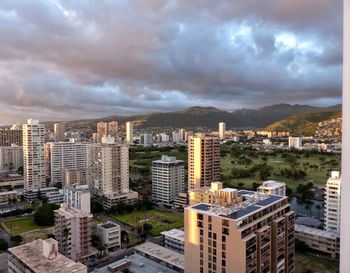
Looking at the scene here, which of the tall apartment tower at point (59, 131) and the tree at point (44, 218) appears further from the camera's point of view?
the tall apartment tower at point (59, 131)

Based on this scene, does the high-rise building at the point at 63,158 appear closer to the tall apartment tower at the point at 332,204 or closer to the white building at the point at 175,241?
the white building at the point at 175,241

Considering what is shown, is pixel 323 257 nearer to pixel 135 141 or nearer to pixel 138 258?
pixel 138 258

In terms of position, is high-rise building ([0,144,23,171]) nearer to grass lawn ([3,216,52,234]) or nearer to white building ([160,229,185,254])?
grass lawn ([3,216,52,234])

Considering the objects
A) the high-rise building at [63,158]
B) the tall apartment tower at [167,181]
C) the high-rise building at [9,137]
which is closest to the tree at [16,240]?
the tall apartment tower at [167,181]

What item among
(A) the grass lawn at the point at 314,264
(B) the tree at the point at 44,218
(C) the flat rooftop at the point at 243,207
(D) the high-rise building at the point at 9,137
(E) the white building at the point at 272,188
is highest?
(D) the high-rise building at the point at 9,137

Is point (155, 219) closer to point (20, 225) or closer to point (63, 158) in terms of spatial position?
point (20, 225)
